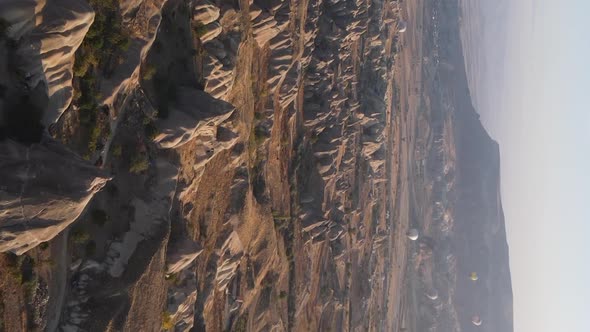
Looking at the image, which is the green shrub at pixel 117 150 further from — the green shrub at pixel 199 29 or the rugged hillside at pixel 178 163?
the green shrub at pixel 199 29

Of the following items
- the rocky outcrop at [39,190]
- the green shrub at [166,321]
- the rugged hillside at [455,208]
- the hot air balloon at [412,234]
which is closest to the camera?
the rocky outcrop at [39,190]

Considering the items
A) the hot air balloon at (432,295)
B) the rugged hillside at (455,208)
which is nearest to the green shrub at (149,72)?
the rugged hillside at (455,208)

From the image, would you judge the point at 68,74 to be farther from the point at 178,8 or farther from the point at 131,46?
the point at 178,8

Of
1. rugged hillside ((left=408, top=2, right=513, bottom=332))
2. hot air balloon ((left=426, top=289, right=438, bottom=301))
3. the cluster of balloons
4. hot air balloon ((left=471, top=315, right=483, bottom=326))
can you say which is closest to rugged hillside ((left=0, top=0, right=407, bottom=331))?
the cluster of balloons

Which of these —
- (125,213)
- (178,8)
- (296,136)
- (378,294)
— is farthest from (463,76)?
(125,213)

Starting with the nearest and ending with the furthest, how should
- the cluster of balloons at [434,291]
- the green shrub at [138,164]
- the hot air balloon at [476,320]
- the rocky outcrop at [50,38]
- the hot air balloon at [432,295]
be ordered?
the rocky outcrop at [50,38]
the green shrub at [138,164]
the cluster of balloons at [434,291]
the hot air balloon at [432,295]
the hot air balloon at [476,320]

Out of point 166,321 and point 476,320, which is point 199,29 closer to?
point 166,321

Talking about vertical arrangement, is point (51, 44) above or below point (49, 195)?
above
